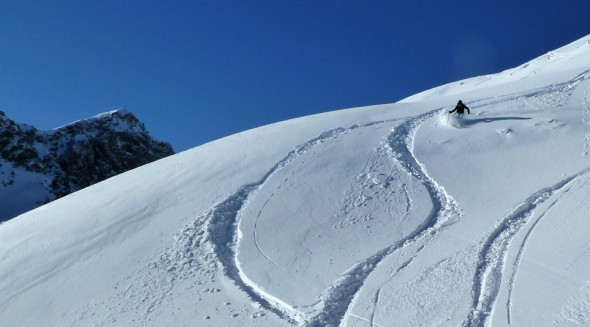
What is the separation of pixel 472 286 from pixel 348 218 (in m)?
4.53

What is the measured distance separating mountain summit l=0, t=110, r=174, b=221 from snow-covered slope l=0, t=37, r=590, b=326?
1869 inches

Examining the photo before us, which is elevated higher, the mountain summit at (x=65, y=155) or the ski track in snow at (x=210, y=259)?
the mountain summit at (x=65, y=155)

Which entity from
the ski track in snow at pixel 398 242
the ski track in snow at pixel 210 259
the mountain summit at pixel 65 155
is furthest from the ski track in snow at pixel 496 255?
the mountain summit at pixel 65 155

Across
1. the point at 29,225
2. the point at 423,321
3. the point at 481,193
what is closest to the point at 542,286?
the point at 423,321

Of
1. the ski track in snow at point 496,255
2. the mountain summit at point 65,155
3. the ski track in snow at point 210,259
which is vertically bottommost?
the ski track in snow at point 496,255

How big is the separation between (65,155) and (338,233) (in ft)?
227

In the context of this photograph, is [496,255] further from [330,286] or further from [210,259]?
[210,259]

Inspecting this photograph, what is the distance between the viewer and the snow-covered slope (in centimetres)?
1003

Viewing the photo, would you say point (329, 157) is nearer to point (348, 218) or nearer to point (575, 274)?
point (348, 218)

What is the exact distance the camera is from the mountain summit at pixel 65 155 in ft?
206

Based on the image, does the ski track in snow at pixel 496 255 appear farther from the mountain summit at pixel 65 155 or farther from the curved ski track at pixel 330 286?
the mountain summit at pixel 65 155

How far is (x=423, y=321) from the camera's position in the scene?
9234 millimetres

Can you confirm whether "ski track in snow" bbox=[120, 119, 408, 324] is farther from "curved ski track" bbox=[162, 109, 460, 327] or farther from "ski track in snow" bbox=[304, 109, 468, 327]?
"ski track in snow" bbox=[304, 109, 468, 327]

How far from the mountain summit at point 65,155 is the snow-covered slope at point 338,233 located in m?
47.5
